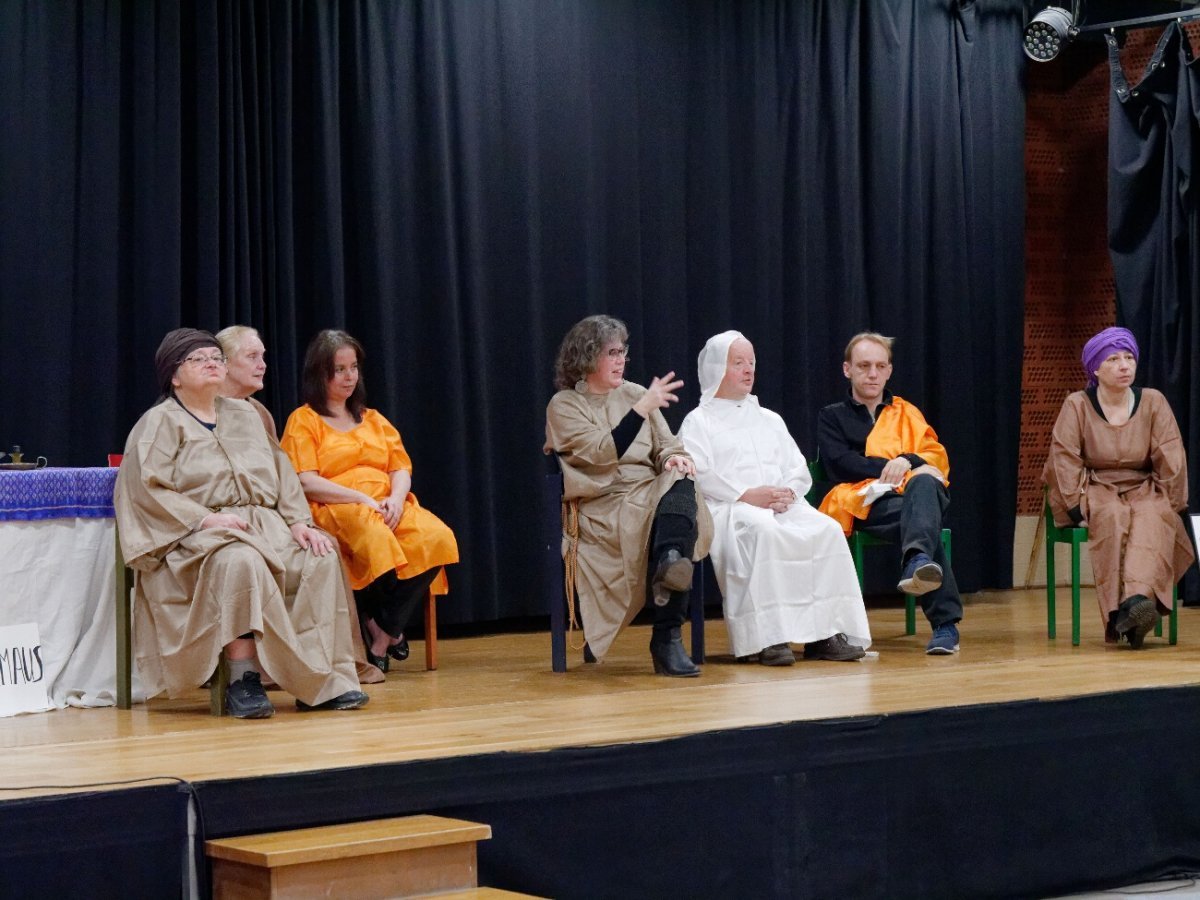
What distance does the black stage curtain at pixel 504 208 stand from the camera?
5141 mm

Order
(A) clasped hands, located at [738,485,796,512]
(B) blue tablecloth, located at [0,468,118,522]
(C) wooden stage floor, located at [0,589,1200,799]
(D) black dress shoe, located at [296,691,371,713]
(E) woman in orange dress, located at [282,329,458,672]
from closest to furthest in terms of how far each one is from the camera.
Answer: (C) wooden stage floor, located at [0,589,1200,799]
(D) black dress shoe, located at [296,691,371,713]
(B) blue tablecloth, located at [0,468,118,522]
(E) woman in orange dress, located at [282,329,458,672]
(A) clasped hands, located at [738,485,796,512]

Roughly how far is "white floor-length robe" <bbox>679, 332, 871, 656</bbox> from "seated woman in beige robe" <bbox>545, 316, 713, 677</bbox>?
0.72 feet

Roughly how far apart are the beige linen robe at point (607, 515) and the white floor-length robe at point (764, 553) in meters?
0.20

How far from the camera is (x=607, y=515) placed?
15.4 ft

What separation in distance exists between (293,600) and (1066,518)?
8.82ft

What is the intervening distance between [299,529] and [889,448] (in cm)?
213

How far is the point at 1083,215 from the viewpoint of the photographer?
7633mm

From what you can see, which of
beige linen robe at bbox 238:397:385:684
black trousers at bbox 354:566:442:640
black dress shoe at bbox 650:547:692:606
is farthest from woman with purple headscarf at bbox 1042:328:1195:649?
beige linen robe at bbox 238:397:385:684

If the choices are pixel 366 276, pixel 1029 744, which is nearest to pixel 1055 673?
pixel 1029 744

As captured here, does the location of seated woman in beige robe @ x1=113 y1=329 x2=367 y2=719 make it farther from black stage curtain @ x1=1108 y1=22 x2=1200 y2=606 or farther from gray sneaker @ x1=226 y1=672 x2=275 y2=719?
black stage curtain @ x1=1108 y1=22 x2=1200 y2=606

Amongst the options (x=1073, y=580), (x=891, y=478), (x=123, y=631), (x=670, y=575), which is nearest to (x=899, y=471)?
(x=891, y=478)

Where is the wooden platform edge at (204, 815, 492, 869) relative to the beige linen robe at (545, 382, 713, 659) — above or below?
below

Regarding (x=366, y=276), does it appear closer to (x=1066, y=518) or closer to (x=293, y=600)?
(x=293, y=600)

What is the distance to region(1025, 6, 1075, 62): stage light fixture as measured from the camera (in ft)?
22.6
